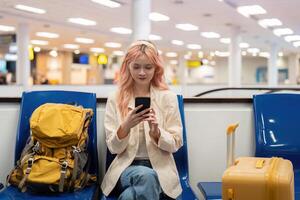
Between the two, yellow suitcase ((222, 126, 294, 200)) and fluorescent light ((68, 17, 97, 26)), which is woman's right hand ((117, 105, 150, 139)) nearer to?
yellow suitcase ((222, 126, 294, 200))

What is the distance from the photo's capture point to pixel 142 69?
2.29m

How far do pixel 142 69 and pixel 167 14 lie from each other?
10.2 metres

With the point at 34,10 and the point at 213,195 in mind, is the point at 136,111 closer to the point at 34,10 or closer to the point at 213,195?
the point at 213,195

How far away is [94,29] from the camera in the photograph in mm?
15727

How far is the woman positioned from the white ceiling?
8078 mm

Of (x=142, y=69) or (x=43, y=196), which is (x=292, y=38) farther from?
(x=43, y=196)

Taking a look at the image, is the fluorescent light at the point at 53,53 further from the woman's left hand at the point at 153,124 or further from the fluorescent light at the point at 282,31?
the woman's left hand at the point at 153,124

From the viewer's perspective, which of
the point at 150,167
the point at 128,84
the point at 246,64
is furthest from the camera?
the point at 246,64

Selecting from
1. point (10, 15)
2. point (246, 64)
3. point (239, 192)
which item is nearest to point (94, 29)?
point (10, 15)

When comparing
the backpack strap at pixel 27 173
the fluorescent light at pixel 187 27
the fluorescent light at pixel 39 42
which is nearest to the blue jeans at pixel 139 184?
the backpack strap at pixel 27 173

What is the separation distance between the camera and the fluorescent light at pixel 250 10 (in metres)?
11.1

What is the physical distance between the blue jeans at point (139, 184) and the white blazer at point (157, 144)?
0.15ft

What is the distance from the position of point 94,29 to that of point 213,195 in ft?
46.5

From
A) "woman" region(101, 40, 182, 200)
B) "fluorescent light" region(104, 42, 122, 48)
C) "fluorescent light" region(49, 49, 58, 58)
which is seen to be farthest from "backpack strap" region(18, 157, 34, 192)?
"fluorescent light" region(49, 49, 58, 58)
